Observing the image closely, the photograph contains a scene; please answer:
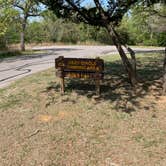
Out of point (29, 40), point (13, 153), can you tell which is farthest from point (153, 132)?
point (29, 40)

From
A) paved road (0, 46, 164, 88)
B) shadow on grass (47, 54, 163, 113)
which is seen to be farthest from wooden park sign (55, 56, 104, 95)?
paved road (0, 46, 164, 88)

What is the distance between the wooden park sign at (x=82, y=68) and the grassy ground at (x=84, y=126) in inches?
18.0

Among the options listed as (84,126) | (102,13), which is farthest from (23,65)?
(84,126)

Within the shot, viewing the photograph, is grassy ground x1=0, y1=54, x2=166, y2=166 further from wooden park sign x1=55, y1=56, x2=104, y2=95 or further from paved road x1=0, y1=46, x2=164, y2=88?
paved road x1=0, y1=46, x2=164, y2=88

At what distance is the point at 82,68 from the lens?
8.06 metres

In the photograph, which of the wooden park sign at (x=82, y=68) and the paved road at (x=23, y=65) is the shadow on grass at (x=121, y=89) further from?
the paved road at (x=23, y=65)

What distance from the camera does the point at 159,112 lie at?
6.71 m

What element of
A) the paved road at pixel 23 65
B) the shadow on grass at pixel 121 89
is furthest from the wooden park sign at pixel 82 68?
the paved road at pixel 23 65

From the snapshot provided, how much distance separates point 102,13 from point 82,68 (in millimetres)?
1566

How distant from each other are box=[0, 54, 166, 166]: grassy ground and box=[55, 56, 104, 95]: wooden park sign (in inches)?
18.0

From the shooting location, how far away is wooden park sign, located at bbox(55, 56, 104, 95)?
791 cm

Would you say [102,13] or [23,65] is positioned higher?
[102,13]

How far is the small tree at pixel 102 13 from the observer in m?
8.56

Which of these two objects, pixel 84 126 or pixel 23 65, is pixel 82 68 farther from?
pixel 23 65
